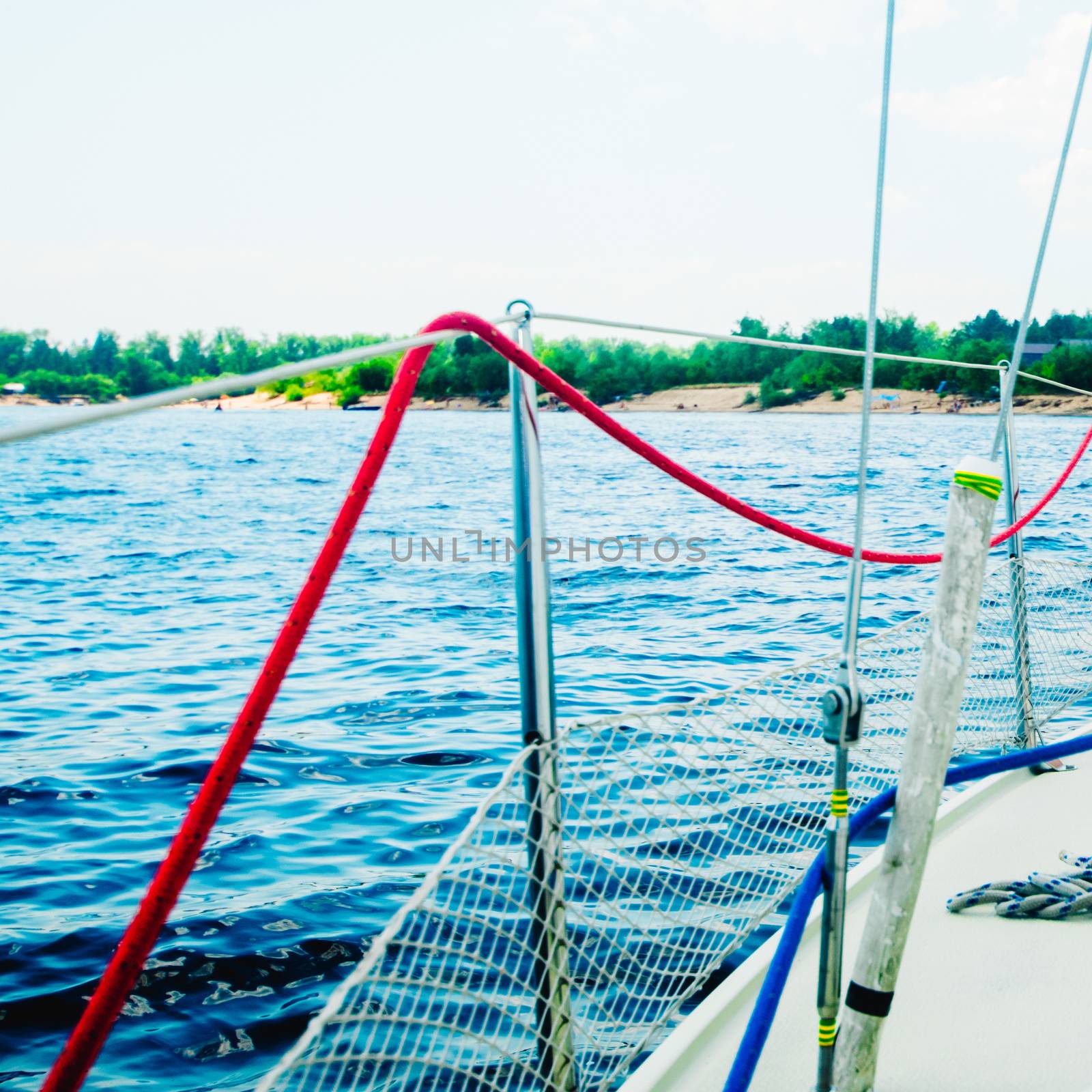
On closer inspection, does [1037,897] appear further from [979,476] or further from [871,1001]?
[979,476]

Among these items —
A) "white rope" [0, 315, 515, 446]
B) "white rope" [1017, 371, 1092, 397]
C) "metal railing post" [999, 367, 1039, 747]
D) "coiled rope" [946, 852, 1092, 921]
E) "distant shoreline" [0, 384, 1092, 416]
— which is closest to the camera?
"white rope" [0, 315, 515, 446]

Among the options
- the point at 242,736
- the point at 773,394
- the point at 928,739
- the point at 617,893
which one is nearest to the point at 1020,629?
the point at 617,893

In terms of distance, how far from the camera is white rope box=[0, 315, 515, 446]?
3.76ft

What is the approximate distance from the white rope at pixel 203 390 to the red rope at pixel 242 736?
40 mm

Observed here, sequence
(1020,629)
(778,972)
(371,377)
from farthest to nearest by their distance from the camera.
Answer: (371,377) < (1020,629) < (778,972)

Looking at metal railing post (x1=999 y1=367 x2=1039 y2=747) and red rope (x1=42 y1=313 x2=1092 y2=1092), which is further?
metal railing post (x1=999 y1=367 x2=1039 y2=747)

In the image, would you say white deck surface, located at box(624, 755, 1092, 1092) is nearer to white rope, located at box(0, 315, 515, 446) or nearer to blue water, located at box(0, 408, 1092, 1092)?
white rope, located at box(0, 315, 515, 446)

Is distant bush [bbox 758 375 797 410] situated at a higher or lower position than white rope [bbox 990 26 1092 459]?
lower

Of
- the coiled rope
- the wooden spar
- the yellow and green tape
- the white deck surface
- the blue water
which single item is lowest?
the blue water

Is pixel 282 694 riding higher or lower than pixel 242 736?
lower

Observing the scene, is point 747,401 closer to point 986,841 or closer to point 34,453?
point 34,453

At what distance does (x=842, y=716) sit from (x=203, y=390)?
96cm

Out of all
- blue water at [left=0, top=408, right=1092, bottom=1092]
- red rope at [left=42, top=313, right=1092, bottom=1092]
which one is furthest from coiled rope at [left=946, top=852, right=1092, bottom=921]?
blue water at [left=0, top=408, right=1092, bottom=1092]

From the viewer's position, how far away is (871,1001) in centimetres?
159
